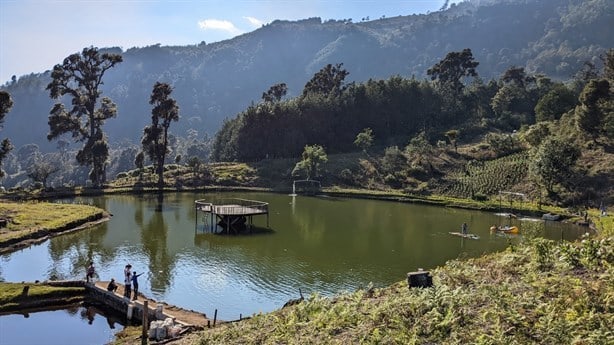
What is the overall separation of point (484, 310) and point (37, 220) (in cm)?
4320

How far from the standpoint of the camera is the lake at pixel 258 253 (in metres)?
28.6

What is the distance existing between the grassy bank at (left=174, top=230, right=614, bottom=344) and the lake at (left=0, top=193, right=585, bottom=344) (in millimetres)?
5457

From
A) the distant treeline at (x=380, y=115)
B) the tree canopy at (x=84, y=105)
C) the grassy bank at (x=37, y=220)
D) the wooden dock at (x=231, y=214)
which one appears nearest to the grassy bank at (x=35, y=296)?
the grassy bank at (x=37, y=220)

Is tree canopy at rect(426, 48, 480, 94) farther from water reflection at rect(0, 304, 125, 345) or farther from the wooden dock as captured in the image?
water reflection at rect(0, 304, 125, 345)

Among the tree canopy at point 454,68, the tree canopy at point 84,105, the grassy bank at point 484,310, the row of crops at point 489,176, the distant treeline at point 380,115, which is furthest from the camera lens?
the tree canopy at point 454,68

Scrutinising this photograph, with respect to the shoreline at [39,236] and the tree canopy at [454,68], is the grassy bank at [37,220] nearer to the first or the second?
the shoreline at [39,236]

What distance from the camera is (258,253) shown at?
3700 cm

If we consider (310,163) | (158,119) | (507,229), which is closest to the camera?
(507,229)

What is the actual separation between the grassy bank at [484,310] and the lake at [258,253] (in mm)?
5457

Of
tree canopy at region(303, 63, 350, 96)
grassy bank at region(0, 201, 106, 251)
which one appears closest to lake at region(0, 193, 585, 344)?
grassy bank at region(0, 201, 106, 251)

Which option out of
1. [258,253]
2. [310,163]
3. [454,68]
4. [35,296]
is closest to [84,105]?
[310,163]

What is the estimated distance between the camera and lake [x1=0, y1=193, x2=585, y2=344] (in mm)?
28641

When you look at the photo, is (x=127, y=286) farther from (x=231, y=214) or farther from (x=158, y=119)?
(x=158, y=119)

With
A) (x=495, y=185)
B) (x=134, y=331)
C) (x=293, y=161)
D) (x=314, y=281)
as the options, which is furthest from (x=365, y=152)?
(x=134, y=331)
